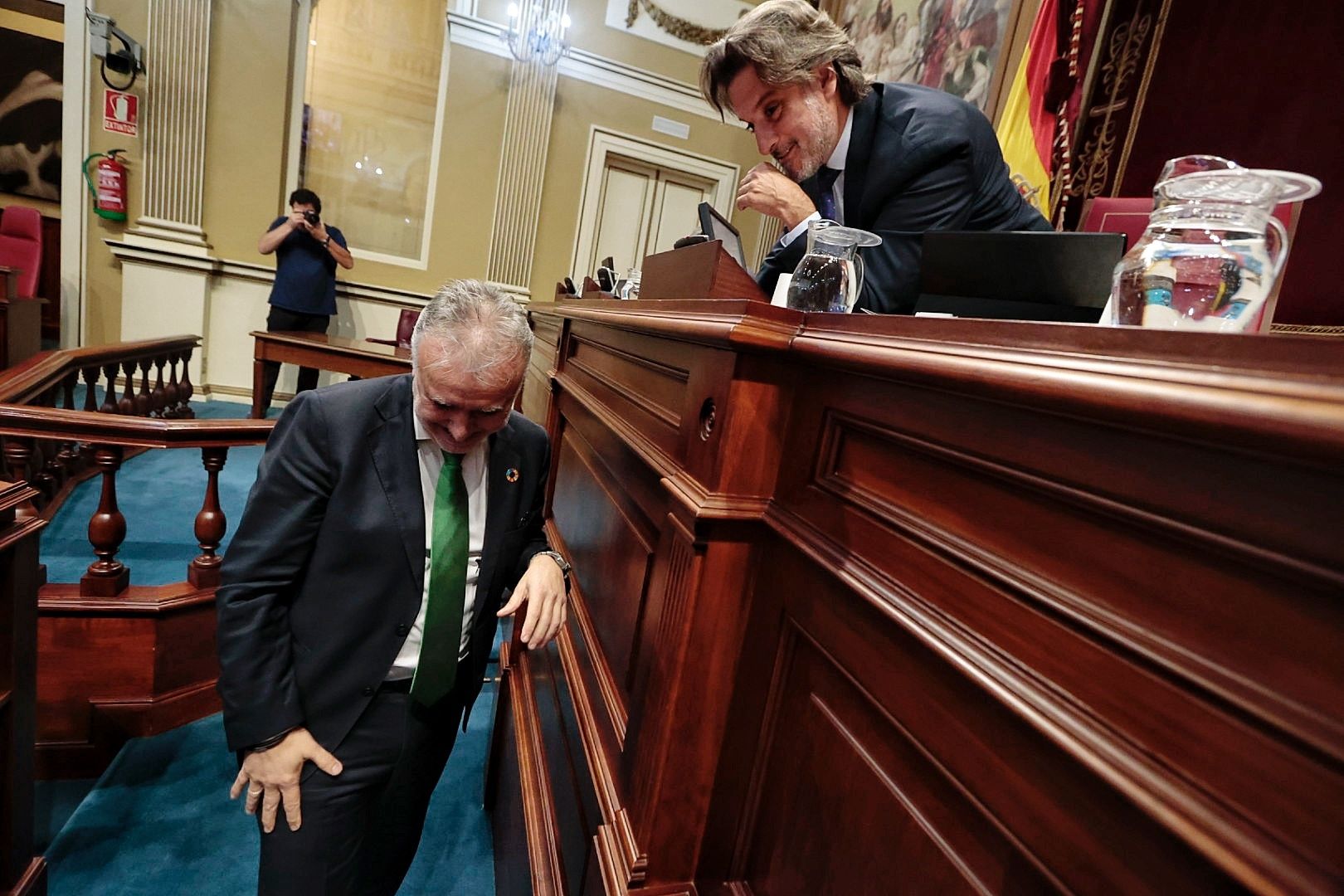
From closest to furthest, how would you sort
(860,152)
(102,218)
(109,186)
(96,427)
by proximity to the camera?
(860,152), (96,427), (109,186), (102,218)

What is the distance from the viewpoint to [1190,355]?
0.37 meters

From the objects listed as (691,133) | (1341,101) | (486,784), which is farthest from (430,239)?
(1341,101)

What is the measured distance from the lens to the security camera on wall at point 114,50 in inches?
206

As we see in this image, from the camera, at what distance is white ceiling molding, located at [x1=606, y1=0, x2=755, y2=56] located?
21.7 feet

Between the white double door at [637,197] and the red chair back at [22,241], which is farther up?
the white double door at [637,197]

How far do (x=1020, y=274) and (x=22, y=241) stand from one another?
843 cm

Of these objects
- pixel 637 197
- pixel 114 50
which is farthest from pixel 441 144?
pixel 114 50

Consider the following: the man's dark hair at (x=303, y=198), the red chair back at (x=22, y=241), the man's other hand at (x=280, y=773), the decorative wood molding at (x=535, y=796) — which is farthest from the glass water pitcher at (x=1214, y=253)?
the red chair back at (x=22, y=241)

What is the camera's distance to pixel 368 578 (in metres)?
1.26

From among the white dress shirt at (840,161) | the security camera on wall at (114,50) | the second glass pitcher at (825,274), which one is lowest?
the second glass pitcher at (825,274)

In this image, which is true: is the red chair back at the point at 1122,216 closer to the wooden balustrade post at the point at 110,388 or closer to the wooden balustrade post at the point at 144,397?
the wooden balustrade post at the point at 110,388

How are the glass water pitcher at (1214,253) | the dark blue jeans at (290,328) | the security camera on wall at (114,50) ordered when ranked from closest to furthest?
the glass water pitcher at (1214,253)
the dark blue jeans at (290,328)
the security camera on wall at (114,50)

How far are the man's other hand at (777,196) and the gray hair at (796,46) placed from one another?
21 cm

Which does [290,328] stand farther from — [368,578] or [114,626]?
[368,578]
